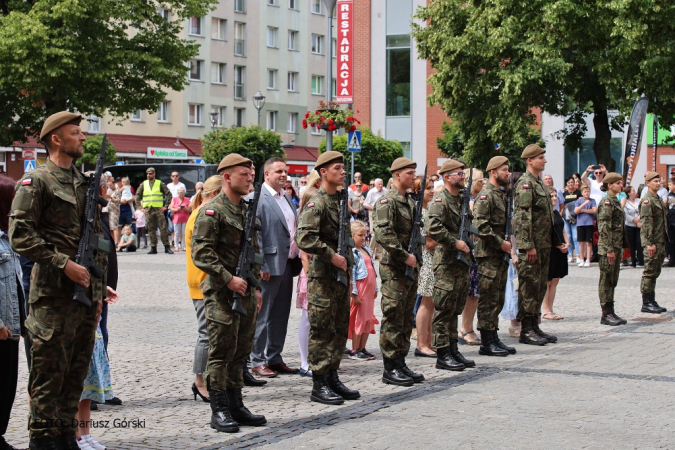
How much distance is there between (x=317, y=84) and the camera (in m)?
75.1

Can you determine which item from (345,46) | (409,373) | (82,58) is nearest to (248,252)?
(409,373)

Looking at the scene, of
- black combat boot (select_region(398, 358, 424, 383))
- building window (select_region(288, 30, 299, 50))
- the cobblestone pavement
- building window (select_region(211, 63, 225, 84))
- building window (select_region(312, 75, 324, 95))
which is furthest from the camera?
building window (select_region(312, 75, 324, 95))

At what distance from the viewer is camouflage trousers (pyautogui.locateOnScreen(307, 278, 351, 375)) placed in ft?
25.2

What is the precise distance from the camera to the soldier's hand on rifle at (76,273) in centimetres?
543

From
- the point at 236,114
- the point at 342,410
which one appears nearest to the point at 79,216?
the point at 342,410

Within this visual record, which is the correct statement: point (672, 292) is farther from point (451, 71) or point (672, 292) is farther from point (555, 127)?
point (555, 127)

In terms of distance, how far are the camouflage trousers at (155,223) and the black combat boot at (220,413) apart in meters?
18.9

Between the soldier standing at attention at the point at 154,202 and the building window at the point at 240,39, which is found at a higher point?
the building window at the point at 240,39

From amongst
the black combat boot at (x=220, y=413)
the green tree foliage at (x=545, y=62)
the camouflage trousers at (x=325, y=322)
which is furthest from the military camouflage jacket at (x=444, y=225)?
the green tree foliage at (x=545, y=62)

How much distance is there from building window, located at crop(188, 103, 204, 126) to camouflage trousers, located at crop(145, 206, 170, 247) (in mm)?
40488

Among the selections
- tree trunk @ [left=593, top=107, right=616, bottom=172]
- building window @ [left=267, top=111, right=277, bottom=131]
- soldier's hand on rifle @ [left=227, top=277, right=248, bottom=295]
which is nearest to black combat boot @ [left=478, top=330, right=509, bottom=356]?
soldier's hand on rifle @ [left=227, top=277, right=248, bottom=295]

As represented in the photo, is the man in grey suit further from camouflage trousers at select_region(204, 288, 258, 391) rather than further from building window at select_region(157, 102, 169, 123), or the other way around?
building window at select_region(157, 102, 169, 123)

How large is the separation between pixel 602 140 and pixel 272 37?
134 ft

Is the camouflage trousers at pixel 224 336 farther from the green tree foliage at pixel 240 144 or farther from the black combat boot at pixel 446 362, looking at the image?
the green tree foliage at pixel 240 144
